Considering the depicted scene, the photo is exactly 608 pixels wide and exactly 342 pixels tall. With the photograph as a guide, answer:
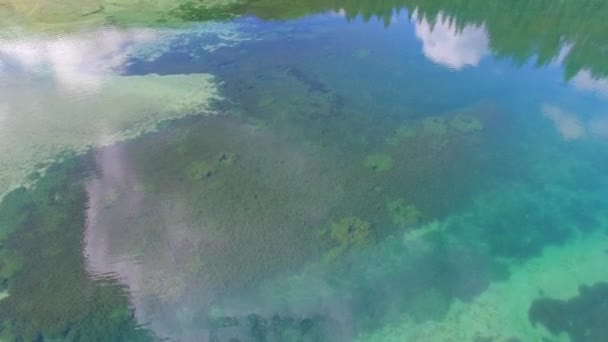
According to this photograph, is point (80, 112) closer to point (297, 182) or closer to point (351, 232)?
point (297, 182)

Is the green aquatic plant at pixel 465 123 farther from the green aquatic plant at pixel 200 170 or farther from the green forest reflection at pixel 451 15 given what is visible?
the green aquatic plant at pixel 200 170

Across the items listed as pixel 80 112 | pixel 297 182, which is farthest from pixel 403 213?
pixel 80 112

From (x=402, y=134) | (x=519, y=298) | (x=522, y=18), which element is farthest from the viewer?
(x=522, y=18)

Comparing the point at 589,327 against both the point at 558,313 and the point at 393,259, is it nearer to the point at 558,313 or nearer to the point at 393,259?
the point at 558,313

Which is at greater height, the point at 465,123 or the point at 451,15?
the point at 451,15

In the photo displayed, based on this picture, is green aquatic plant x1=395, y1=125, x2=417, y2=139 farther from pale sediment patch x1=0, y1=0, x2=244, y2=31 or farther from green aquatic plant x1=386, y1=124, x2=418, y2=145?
pale sediment patch x1=0, y1=0, x2=244, y2=31
